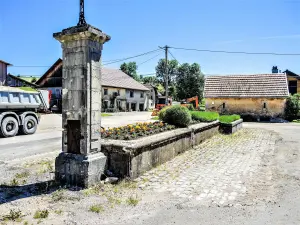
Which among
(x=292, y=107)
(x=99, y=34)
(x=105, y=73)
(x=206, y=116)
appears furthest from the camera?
(x=105, y=73)

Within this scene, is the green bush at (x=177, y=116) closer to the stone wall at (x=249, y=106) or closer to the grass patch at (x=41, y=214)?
the grass patch at (x=41, y=214)

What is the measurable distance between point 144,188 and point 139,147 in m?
1.00

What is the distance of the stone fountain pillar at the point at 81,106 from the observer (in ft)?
16.4

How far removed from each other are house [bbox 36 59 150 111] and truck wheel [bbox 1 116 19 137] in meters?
25.2

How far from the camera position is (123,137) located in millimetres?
6715

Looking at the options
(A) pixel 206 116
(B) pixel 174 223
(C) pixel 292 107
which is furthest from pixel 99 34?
(C) pixel 292 107

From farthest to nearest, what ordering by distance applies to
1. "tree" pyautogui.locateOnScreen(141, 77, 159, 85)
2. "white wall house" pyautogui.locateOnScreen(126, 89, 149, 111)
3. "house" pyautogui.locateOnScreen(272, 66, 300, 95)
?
"tree" pyautogui.locateOnScreen(141, 77, 159, 85) → "white wall house" pyautogui.locateOnScreen(126, 89, 149, 111) → "house" pyautogui.locateOnScreen(272, 66, 300, 95)

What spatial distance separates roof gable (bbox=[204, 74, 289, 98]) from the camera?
26.9m

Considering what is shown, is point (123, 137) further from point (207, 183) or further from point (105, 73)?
point (105, 73)

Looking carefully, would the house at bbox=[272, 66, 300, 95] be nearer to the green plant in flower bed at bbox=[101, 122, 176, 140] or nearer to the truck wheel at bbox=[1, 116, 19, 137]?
the green plant in flower bed at bbox=[101, 122, 176, 140]

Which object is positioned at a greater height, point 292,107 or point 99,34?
point 99,34

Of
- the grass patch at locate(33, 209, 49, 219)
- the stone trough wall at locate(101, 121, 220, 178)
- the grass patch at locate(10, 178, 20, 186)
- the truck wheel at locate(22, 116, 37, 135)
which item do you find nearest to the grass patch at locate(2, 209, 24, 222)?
the grass patch at locate(33, 209, 49, 219)

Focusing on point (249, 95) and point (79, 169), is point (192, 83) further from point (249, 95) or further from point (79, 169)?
point (79, 169)

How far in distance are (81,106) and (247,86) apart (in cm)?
2654
